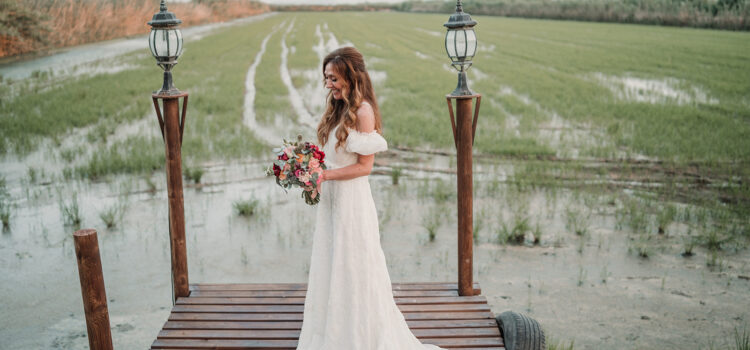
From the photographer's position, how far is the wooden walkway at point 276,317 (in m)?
4.57

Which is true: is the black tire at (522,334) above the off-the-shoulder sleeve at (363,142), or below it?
below

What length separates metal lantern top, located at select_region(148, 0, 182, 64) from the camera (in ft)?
16.0

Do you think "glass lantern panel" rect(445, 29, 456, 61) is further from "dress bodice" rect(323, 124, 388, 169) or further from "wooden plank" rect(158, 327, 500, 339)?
"wooden plank" rect(158, 327, 500, 339)

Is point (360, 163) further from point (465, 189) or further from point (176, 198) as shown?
point (176, 198)

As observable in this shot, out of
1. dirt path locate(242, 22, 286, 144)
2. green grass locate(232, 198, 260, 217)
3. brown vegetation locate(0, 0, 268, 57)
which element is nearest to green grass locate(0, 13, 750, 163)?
dirt path locate(242, 22, 286, 144)

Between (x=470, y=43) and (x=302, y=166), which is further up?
(x=470, y=43)

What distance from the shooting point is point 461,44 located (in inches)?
195

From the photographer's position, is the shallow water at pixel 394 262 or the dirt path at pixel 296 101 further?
the dirt path at pixel 296 101

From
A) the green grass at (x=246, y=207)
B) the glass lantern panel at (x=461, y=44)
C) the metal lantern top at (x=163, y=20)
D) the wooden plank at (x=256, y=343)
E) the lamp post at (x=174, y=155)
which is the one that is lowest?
the green grass at (x=246, y=207)

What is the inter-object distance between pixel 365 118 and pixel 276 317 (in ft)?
5.71

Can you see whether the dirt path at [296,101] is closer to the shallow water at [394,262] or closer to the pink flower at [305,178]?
the shallow water at [394,262]

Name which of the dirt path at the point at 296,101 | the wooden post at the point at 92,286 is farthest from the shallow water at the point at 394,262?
the dirt path at the point at 296,101

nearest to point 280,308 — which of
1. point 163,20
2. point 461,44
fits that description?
point 163,20

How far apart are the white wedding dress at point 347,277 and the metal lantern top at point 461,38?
135cm
